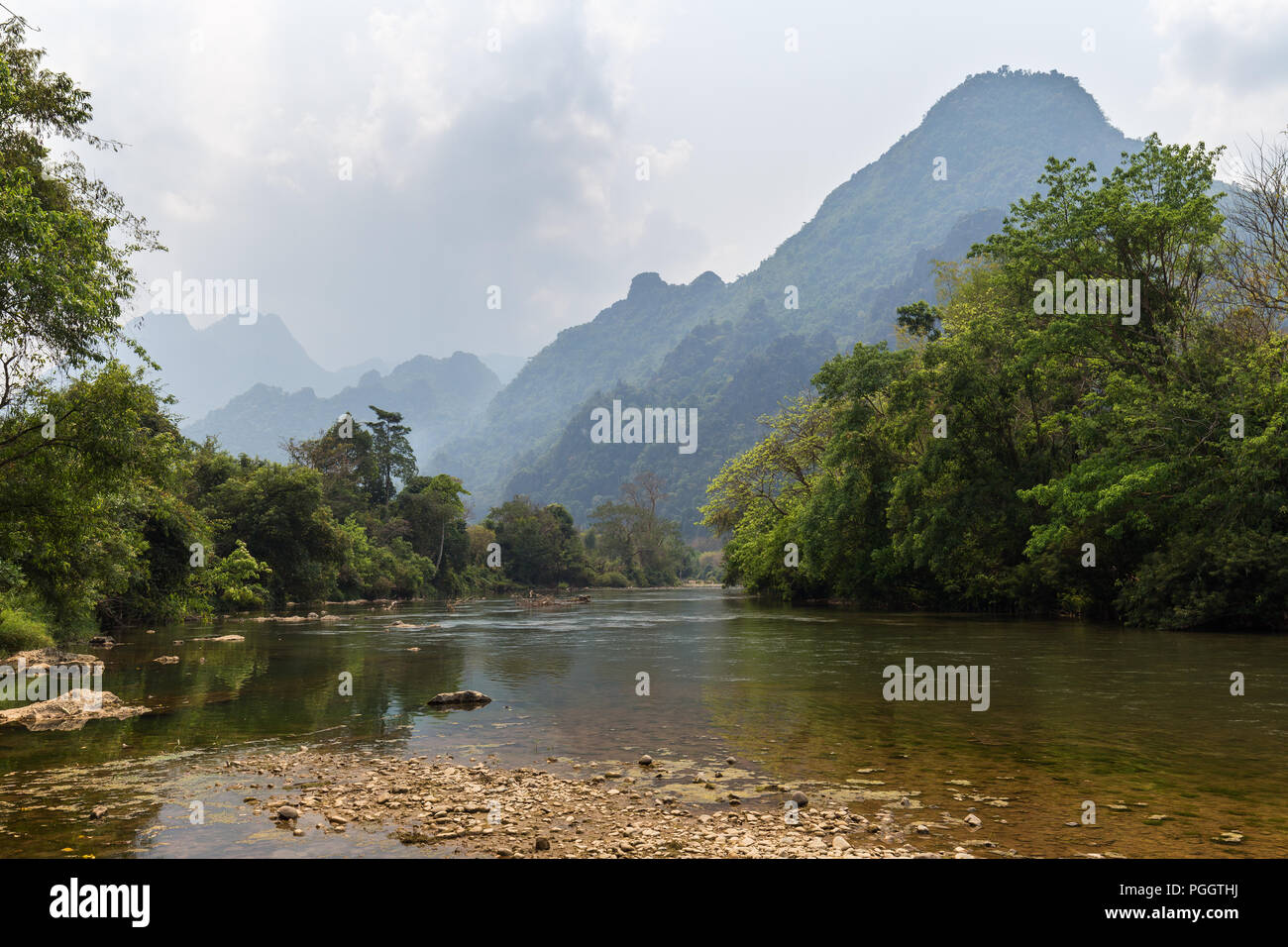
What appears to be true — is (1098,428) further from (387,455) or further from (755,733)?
(387,455)

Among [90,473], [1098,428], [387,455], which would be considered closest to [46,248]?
[90,473]

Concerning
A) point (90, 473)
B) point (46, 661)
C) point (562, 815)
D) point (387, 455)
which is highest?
point (387, 455)

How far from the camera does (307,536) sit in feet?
194

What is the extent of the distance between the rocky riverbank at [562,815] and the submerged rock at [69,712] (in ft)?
18.7

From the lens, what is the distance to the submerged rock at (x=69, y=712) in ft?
43.6

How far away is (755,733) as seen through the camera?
12242 millimetres

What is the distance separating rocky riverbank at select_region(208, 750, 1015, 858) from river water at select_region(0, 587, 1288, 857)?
31cm

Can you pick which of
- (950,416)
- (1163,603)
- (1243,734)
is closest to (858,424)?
(950,416)

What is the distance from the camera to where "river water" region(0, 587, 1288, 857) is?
24.3ft

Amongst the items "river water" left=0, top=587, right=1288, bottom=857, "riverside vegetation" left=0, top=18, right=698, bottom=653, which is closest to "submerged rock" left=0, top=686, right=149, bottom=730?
"river water" left=0, top=587, right=1288, bottom=857

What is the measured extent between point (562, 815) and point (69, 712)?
11.3 metres

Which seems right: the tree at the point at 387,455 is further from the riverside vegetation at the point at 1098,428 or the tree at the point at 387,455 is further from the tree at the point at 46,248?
the tree at the point at 46,248
